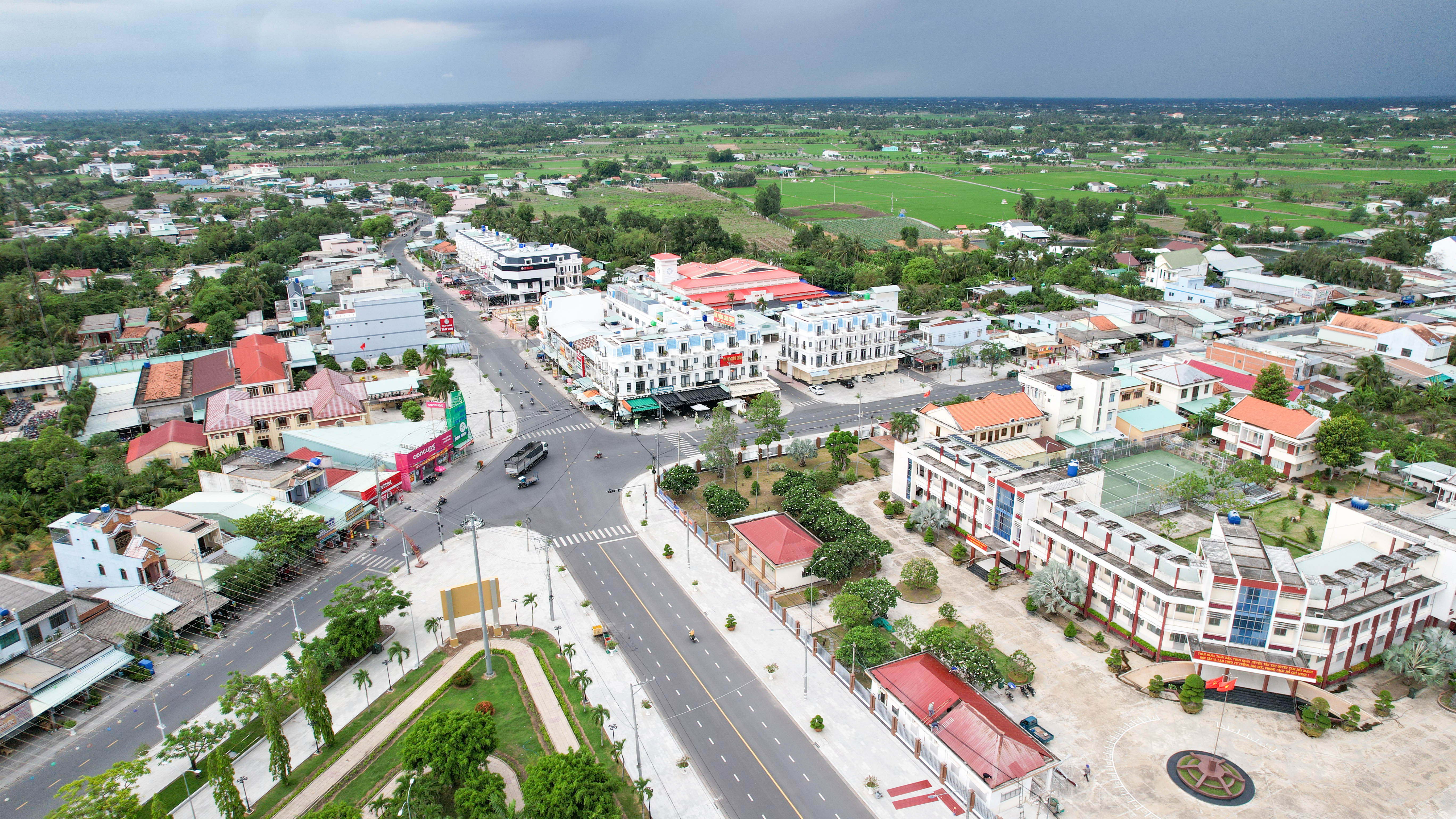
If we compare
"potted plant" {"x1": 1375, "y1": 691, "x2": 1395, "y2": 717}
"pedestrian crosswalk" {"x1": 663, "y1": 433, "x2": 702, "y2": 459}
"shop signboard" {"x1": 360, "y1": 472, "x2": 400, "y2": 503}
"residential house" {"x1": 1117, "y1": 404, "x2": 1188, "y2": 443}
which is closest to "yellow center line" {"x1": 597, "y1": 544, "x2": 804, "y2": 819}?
"pedestrian crosswalk" {"x1": 663, "y1": 433, "x2": 702, "y2": 459}

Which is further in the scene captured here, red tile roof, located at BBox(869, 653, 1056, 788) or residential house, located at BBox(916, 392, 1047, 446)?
residential house, located at BBox(916, 392, 1047, 446)

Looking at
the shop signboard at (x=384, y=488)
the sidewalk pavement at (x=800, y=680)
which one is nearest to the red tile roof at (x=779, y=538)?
the sidewalk pavement at (x=800, y=680)

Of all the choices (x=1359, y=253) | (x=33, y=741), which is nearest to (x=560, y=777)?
(x=33, y=741)

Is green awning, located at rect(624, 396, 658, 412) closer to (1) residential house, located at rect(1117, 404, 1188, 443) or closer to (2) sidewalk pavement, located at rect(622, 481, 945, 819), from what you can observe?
(2) sidewalk pavement, located at rect(622, 481, 945, 819)

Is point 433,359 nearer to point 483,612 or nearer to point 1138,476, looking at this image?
point 483,612

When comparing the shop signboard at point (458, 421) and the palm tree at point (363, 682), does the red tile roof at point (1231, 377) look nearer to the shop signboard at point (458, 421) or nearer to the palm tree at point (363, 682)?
the shop signboard at point (458, 421)

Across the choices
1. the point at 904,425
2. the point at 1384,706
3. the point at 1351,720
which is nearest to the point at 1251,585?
the point at 1351,720
